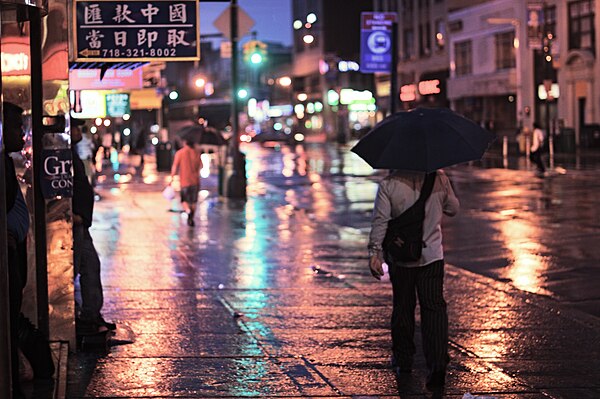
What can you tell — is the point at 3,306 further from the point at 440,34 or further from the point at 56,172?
the point at 440,34

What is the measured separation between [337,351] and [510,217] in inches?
458

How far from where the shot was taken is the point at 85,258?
8555 millimetres

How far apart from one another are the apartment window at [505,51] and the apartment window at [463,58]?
416 centimetres

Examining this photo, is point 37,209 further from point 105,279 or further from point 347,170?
point 347,170

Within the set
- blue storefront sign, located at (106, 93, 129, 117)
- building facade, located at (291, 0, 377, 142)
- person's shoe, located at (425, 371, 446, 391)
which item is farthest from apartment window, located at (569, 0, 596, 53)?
person's shoe, located at (425, 371, 446, 391)

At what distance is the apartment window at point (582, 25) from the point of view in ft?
177

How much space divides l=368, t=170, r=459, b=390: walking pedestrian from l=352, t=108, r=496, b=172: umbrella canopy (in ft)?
0.63

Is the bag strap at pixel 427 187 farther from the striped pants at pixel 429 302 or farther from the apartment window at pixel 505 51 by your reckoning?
the apartment window at pixel 505 51

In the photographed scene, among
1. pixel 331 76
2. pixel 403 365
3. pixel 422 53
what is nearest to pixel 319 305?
pixel 403 365

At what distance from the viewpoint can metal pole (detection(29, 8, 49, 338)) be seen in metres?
7.62

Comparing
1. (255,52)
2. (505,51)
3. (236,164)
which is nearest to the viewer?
(236,164)

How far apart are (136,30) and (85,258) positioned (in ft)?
8.41

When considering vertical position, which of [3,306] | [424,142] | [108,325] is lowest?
[108,325]

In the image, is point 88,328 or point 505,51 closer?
point 88,328
